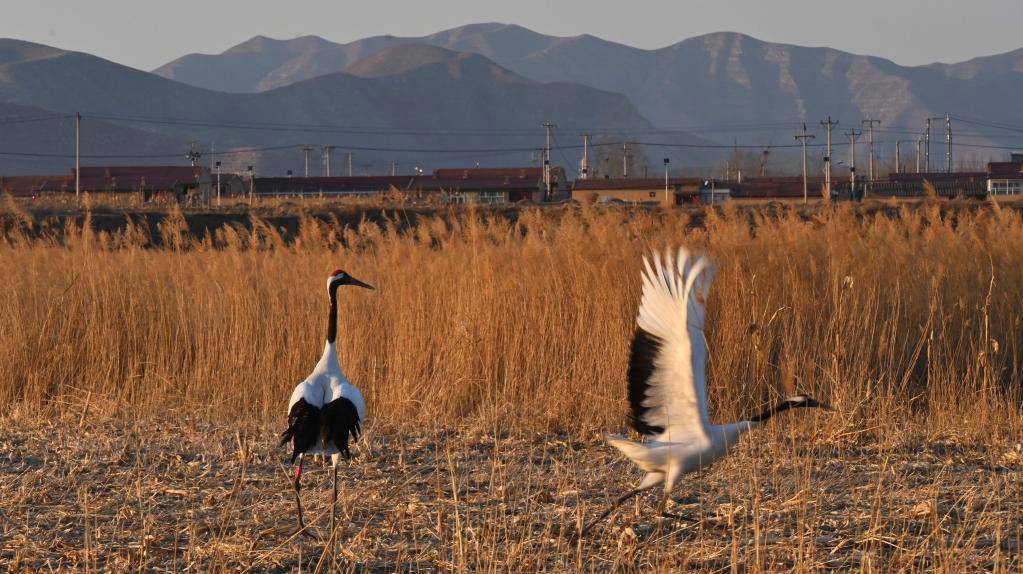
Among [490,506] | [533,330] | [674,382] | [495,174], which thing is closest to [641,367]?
[674,382]

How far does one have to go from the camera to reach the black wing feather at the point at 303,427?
539 cm

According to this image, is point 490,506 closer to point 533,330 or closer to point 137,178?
point 533,330

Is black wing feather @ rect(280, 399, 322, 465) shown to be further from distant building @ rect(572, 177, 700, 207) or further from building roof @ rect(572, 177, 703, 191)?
building roof @ rect(572, 177, 703, 191)

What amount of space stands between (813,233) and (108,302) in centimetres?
590

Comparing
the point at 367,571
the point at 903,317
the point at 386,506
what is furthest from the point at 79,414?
the point at 903,317

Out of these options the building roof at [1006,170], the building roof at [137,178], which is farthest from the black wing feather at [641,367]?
the building roof at [1006,170]

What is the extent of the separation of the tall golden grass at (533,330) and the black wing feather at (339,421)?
2148 millimetres

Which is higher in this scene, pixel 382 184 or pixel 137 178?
pixel 137 178

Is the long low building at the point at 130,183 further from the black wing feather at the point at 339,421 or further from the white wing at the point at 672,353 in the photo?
the white wing at the point at 672,353

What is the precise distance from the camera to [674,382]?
4914 mm

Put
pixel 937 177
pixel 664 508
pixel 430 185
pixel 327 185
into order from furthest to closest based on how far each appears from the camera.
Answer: pixel 937 177 < pixel 327 185 < pixel 430 185 < pixel 664 508

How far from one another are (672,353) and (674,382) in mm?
142

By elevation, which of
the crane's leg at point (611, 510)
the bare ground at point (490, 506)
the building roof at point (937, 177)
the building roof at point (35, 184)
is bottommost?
the bare ground at point (490, 506)

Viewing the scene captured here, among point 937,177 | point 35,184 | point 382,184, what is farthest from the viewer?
point 382,184
